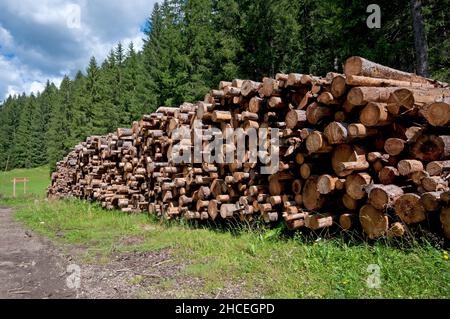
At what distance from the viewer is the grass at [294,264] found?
11.3ft

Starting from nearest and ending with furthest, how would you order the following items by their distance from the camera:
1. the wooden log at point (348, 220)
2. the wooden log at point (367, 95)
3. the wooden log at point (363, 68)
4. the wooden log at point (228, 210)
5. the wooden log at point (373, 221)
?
the wooden log at point (373, 221) → the wooden log at point (367, 95) → the wooden log at point (348, 220) → the wooden log at point (363, 68) → the wooden log at point (228, 210)

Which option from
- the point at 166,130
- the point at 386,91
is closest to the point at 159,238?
the point at 166,130

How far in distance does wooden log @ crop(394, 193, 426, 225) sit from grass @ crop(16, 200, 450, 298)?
1.02ft

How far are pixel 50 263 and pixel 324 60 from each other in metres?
19.2

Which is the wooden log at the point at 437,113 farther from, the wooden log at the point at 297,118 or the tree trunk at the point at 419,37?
the tree trunk at the point at 419,37

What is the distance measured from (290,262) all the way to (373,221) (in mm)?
1173

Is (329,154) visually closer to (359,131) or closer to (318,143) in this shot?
(318,143)

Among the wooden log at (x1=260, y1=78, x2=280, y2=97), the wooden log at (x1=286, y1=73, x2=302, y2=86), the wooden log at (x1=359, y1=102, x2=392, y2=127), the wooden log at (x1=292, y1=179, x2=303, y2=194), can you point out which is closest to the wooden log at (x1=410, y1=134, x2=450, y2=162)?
the wooden log at (x1=359, y1=102, x2=392, y2=127)

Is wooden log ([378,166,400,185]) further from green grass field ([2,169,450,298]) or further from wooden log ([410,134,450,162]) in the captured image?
green grass field ([2,169,450,298])

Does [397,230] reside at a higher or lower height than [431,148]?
lower

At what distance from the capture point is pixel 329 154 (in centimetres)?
532

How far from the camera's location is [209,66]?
2481cm

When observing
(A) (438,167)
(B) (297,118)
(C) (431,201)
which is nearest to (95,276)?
(B) (297,118)

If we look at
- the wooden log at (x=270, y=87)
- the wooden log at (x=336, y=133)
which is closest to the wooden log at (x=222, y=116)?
the wooden log at (x=270, y=87)
